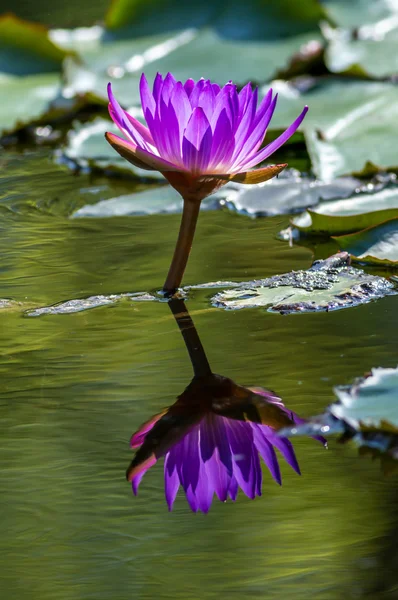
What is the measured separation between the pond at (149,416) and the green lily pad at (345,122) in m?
0.28

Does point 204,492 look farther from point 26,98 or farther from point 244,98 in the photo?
point 26,98

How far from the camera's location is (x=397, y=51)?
241 centimetres

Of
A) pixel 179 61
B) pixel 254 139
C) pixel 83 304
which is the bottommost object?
pixel 83 304

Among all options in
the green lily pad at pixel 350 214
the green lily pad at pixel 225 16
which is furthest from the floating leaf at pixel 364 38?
the green lily pad at pixel 350 214

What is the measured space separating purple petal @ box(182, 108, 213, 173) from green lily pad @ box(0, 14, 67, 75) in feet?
6.24

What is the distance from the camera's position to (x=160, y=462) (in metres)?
0.77

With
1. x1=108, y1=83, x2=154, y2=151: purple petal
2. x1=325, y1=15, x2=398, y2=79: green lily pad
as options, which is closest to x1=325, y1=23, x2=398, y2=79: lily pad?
x1=325, y1=15, x2=398, y2=79: green lily pad

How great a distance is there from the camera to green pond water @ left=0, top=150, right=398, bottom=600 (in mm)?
624

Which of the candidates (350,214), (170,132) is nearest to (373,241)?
(350,214)

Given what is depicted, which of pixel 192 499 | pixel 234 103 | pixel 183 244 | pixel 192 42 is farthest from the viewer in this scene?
pixel 192 42

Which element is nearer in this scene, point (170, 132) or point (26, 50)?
point (170, 132)

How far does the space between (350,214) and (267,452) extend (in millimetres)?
795

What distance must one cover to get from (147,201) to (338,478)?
1.07 m

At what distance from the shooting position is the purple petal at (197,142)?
1.02 meters
